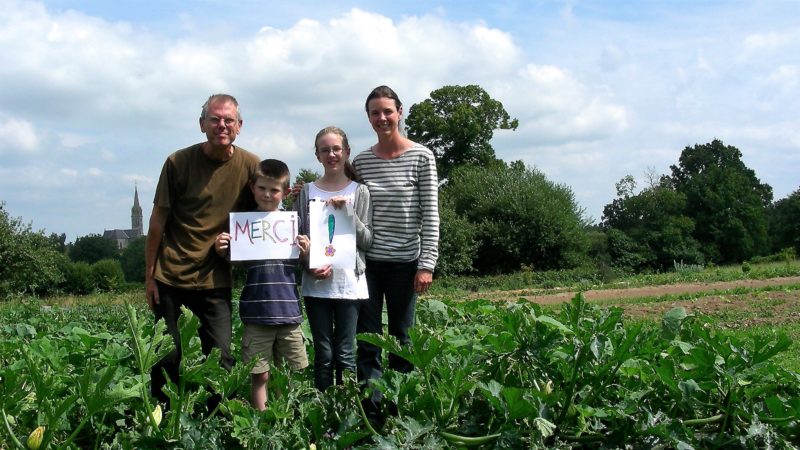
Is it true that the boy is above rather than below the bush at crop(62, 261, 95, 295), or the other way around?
above

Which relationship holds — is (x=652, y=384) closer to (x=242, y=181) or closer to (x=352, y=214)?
(x=352, y=214)

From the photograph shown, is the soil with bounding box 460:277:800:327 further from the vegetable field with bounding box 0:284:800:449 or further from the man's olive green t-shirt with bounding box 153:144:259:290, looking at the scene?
the vegetable field with bounding box 0:284:800:449

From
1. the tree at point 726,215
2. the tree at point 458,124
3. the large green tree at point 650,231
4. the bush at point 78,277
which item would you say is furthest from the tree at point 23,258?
the tree at point 726,215

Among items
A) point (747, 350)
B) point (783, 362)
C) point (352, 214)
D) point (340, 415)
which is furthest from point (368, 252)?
point (783, 362)

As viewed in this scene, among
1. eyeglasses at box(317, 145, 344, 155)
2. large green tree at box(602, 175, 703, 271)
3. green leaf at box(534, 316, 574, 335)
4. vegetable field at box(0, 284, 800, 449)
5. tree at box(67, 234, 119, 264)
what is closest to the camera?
vegetable field at box(0, 284, 800, 449)

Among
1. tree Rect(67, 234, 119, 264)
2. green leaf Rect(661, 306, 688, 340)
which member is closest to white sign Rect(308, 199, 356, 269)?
green leaf Rect(661, 306, 688, 340)

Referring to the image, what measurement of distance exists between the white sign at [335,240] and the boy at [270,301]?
0.21 feet

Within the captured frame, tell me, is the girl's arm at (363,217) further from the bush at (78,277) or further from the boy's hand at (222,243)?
the bush at (78,277)

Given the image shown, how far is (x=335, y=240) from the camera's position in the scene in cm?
391

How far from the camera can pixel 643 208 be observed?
44312 mm

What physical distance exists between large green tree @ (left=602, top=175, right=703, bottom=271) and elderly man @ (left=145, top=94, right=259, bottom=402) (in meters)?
33.2

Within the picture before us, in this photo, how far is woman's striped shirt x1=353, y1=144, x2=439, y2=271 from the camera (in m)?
3.96

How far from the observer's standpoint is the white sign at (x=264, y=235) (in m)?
3.82

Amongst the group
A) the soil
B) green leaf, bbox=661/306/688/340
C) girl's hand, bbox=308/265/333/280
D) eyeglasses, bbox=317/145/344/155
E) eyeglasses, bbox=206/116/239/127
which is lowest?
the soil
